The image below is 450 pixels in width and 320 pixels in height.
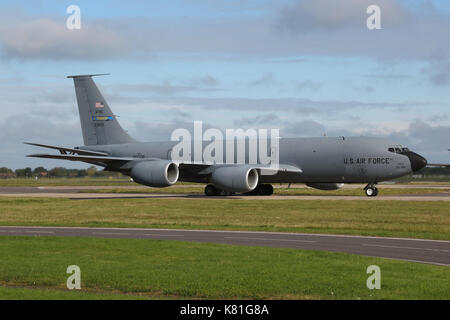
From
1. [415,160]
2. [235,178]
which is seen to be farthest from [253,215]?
[415,160]

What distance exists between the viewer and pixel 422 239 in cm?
2323

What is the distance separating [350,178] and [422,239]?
24.9 m

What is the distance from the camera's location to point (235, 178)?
152ft

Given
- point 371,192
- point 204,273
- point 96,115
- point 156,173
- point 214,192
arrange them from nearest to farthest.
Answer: point 204,273 → point 156,173 → point 371,192 → point 214,192 → point 96,115

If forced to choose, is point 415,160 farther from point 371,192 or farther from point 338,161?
point 338,161

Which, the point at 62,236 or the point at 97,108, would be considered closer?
the point at 62,236

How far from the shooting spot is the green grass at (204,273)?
1297 centimetres

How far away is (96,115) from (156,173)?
47.5 feet

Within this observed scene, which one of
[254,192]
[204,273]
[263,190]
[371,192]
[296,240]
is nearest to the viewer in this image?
[204,273]

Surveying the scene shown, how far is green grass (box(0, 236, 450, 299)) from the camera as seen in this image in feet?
42.5

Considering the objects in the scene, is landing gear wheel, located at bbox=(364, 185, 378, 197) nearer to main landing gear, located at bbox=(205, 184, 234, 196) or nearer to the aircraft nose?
the aircraft nose

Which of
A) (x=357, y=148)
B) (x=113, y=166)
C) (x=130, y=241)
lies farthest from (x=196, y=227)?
(x=113, y=166)

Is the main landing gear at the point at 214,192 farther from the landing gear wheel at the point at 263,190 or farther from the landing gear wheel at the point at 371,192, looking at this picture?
the landing gear wheel at the point at 371,192
